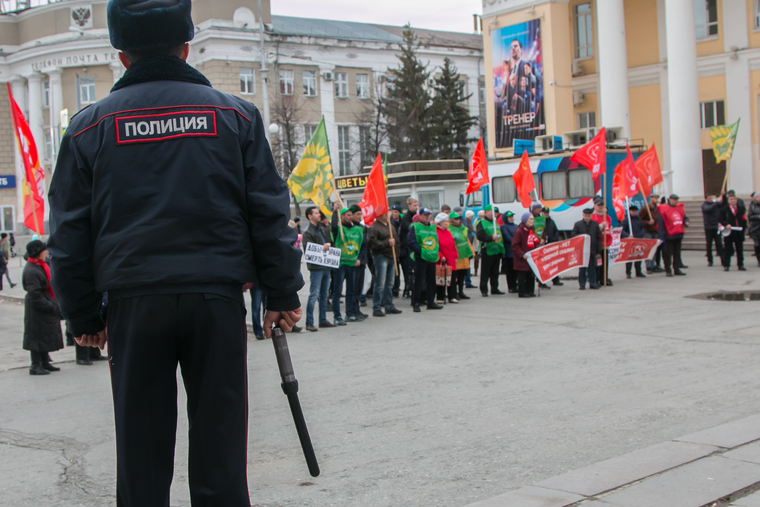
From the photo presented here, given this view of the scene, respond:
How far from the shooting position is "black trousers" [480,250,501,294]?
650 inches

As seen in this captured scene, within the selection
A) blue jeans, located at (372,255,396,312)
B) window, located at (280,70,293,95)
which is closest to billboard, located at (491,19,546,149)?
window, located at (280,70,293,95)

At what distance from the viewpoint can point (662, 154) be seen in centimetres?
3469

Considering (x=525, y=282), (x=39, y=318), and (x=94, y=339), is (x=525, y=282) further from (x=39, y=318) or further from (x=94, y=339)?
(x=94, y=339)

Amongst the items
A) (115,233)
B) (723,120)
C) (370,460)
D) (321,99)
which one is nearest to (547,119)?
(723,120)

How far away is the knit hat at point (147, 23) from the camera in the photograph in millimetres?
2752

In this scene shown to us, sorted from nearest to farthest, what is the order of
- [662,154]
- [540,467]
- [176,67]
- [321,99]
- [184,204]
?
[184,204] → [176,67] → [540,467] → [662,154] → [321,99]

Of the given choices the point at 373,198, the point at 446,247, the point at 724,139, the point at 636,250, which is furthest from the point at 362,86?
the point at 446,247

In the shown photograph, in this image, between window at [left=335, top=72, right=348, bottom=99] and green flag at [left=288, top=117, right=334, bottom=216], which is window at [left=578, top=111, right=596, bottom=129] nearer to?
window at [left=335, top=72, right=348, bottom=99]

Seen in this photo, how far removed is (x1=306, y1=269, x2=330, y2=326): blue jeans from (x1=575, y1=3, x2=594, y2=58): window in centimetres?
2833

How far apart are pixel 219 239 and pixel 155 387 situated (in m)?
0.56

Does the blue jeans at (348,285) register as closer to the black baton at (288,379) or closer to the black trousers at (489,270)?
the black trousers at (489,270)

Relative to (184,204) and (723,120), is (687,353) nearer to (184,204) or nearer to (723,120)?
(184,204)

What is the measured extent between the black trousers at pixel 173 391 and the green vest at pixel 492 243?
45.5 ft

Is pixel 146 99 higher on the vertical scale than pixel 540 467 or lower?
higher
